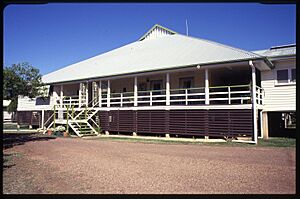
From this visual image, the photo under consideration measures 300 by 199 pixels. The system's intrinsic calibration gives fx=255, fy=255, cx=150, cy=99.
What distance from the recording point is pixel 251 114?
511 inches

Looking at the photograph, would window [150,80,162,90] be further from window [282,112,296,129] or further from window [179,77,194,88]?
window [282,112,296,129]

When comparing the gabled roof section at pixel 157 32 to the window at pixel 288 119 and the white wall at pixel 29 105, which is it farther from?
the window at pixel 288 119

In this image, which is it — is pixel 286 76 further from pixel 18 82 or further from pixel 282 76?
pixel 18 82

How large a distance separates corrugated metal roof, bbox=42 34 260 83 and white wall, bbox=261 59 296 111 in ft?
7.24

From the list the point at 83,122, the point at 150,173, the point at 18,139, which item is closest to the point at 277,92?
the point at 150,173

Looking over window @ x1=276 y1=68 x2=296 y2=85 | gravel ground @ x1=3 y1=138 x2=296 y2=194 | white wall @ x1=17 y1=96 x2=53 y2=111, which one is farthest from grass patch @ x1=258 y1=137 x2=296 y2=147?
white wall @ x1=17 y1=96 x2=53 y2=111

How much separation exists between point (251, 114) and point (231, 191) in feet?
28.8

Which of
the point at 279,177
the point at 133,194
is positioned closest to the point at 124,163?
the point at 133,194

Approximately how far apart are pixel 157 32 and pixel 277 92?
13.1m

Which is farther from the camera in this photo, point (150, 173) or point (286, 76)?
point (286, 76)

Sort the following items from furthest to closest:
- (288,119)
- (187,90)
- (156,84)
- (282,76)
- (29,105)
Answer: (288,119) → (29,105) → (156,84) → (187,90) → (282,76)

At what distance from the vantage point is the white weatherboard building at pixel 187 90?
Answer: 1378 cm

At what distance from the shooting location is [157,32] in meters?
24.5
